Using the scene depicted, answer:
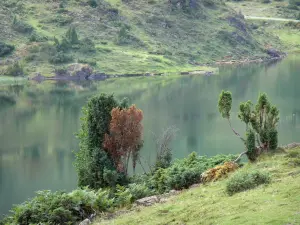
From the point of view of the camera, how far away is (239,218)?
1775 cm

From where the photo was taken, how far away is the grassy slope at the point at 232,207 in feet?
57.2

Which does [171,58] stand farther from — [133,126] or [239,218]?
[239,218]

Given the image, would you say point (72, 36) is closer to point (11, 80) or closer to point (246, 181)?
point (11, 80)

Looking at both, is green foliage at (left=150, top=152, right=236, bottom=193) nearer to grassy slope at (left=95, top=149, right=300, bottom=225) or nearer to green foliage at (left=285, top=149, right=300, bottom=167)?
grassy slope at (left=95, top=149, right=300, bottom=225)

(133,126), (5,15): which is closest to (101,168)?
(133,126)

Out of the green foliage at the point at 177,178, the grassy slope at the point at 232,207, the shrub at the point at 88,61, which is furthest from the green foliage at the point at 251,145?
the shrub at the point at 88,61

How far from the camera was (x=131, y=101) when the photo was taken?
9862 cm

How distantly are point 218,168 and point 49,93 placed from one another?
9149cm

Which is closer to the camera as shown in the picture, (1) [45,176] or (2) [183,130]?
(1) [45,176]

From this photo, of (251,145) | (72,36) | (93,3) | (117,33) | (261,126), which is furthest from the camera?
(93,3)

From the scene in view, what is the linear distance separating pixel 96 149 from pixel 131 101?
196 feet

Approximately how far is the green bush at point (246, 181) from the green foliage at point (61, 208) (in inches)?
269

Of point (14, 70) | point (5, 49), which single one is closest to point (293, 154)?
point (14, 70)

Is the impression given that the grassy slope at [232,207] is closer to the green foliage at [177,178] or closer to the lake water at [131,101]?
the green foliage at [177,178]
